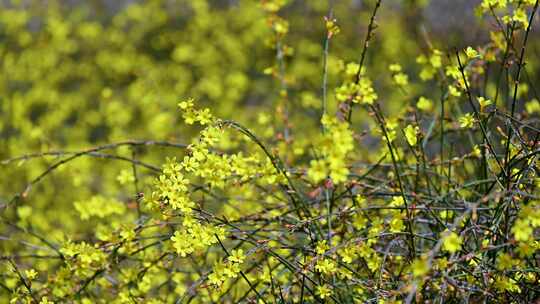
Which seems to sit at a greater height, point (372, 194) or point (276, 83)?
point (276, 83)

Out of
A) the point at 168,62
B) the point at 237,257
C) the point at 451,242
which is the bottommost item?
the point at 451,242

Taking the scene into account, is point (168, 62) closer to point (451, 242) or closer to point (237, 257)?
point (237, 257)

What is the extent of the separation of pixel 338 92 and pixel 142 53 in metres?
5.41

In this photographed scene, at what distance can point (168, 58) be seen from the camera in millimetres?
7152

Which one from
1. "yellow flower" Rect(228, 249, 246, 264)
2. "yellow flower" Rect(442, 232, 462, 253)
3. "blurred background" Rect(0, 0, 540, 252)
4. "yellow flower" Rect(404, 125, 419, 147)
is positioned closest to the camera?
"yellow flower" Rect(442, 232, 462, 253)

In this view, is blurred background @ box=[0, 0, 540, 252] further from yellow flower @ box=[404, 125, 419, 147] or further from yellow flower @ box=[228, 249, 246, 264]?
yellow flower @ box=[228, 249, 246, 264]

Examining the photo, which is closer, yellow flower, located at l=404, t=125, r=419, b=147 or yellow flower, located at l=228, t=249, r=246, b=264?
yellow flower, located at l=228, t=249, r=246, b=264

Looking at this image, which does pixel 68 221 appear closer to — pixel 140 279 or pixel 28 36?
pixel 28 36

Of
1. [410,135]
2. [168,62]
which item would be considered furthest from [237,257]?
[168,62]

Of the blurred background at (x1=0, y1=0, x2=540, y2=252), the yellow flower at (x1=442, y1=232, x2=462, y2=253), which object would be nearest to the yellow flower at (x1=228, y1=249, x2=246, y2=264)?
the yellow flower at (x1=442, y1=232, x2=462, y2=253)

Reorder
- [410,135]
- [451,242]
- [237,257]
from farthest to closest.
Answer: [410,135] → [237,257] → [451,242]

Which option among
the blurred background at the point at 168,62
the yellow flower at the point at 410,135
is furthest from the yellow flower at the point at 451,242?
the blurred background at the point at 168,62

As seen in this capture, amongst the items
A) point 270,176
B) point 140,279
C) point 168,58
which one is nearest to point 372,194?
point 270,176

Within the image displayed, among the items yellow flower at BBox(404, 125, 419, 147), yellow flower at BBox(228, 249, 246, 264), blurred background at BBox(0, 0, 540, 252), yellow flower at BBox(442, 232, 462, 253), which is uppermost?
blurred background at BBox(0, 0, 540, 252)
